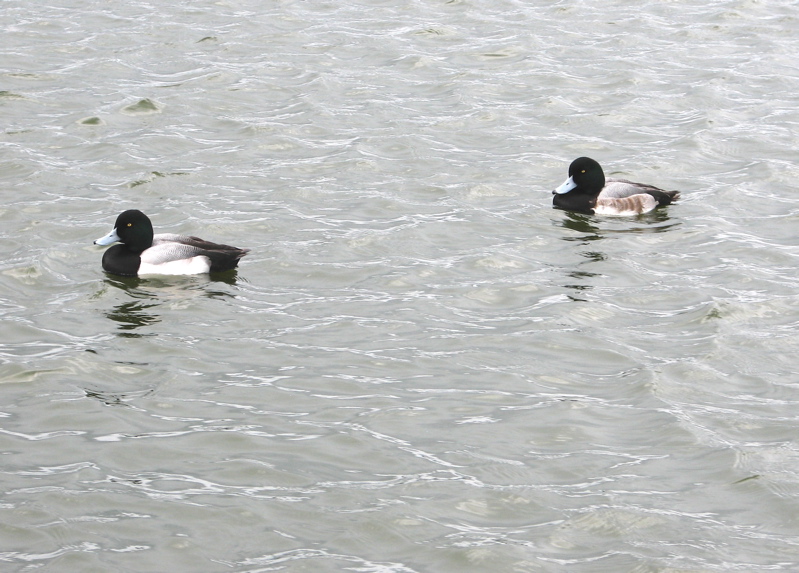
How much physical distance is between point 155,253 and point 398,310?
280 centimetres

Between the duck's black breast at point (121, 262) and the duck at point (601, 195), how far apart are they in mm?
5176

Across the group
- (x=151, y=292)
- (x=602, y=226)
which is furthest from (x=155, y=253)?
Result: (x=602, y=226)

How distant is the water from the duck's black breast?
15cm

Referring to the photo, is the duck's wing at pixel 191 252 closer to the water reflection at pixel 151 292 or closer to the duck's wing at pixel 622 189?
the water reflection at pixel 151 292

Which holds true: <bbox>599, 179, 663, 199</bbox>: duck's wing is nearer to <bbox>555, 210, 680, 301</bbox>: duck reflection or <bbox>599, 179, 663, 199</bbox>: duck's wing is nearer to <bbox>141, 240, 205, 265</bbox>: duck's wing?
<bbox>555, 210, 680, 301</bbox>: duck reflection

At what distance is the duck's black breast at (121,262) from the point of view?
1268 cm

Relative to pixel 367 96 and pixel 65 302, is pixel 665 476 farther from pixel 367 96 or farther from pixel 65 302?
pixel 367 96

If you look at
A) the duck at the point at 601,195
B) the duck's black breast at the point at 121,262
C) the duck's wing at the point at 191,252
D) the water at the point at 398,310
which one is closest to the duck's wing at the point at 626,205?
the duck at the point at 601,195

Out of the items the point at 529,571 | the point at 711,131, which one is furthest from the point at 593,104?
the point at 529,571

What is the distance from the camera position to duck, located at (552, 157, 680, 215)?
14.6 m

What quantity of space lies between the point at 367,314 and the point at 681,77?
10.3 meters

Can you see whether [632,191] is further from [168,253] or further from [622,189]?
[168,253]

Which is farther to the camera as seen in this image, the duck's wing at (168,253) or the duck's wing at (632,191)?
the duck's wing at (632,191)

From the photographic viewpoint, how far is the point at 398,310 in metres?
11.7
